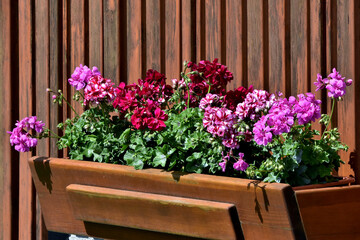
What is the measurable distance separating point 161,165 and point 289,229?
0.57m

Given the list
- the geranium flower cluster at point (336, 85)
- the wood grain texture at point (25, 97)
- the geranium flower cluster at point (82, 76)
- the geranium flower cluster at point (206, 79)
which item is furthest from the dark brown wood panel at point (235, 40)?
the wood grain texture at point (25, 97)

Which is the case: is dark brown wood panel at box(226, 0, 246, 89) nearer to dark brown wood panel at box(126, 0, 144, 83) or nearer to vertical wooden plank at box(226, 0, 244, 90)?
vertical wooden plank at box(226, 0, 244, 90)

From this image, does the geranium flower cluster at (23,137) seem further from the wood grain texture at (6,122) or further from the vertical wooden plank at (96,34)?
the wood grain texture at (6,122)

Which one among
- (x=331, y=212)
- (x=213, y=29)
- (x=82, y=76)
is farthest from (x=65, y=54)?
(x=331, y=212)

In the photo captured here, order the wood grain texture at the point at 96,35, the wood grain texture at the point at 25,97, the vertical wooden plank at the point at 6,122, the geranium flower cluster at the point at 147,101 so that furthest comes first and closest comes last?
the vertical wooden plank at the point at 6,122, the wood grain texture at the point at 25,97, the wood grain texture at the point at 96,35, the geranium flower cluster at the point at 147,101

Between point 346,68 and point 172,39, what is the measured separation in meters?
0.90

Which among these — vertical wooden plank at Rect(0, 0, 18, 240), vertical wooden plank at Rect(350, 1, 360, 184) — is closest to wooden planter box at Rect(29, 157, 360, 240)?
vertical wooden plank at Rect(350, 1, 360, 184)

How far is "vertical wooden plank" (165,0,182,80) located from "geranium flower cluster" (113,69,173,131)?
310 mm

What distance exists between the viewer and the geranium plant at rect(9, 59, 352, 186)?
2.00 metres

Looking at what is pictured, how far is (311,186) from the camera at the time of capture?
6.49 feet

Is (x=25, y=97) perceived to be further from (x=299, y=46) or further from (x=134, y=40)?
(x=299, y=46)

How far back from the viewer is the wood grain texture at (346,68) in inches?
89.5

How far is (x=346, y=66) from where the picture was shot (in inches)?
90.3

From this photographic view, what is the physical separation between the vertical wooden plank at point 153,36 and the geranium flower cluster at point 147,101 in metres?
0.36
